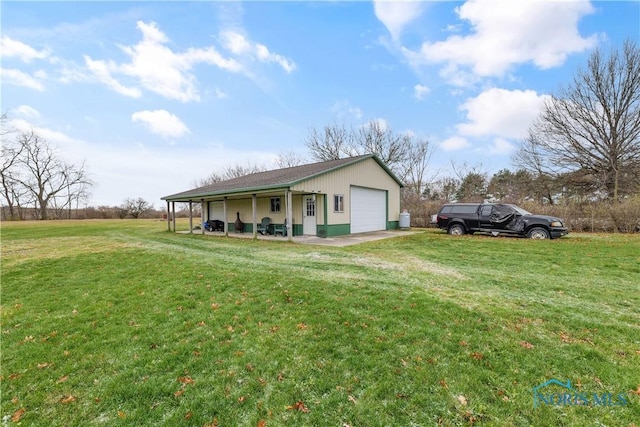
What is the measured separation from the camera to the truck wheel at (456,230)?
44.0 feet

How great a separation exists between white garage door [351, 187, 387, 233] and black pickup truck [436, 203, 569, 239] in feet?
12.0

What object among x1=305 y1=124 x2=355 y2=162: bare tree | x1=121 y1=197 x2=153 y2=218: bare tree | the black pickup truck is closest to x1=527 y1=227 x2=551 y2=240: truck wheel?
the black pickup truck

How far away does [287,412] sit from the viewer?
7.52 ft

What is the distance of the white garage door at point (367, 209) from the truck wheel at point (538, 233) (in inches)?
290

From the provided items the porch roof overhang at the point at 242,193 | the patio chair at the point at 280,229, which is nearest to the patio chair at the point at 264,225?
the patio chair at the point at 280,229

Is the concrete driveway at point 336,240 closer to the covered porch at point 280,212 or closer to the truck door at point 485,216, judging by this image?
the covered porch at point 280,212

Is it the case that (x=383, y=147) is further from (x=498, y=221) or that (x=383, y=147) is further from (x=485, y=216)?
(x=498, y=221)

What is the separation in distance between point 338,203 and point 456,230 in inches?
231

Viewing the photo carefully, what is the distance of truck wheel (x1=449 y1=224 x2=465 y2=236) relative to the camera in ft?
44.0

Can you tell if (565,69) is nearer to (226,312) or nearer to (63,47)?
(226,312)

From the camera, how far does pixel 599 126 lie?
19219 millimetres

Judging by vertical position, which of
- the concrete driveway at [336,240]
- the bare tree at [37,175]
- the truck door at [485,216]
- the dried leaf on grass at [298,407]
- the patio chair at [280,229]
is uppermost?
the bare tree at [37,175]

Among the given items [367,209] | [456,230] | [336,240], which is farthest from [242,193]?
[456,230]

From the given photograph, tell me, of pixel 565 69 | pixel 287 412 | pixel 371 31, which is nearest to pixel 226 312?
pixel 287 412
